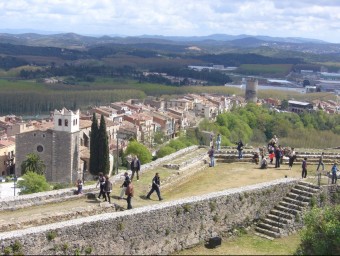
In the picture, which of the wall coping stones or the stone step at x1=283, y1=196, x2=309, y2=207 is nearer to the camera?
the wall coping stones

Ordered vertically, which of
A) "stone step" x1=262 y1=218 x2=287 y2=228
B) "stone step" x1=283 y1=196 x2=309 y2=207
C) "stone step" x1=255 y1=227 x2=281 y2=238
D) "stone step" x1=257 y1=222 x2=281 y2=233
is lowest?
"stone step" x1=255 y1=227 x2=281 y2=238

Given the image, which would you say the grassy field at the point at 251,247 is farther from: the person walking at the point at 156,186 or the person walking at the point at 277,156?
the person walking at the point at 277,156

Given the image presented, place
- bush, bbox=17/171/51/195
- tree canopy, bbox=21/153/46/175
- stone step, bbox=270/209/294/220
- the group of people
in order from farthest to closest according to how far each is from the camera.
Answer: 1. tree canopy, bbox=21/153/46/175
2. bush, bbox=17/171/51/195
3. stone step, bbox=270/209/294/220
4. the group of people

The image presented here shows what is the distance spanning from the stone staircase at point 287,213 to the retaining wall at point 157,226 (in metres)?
0.28

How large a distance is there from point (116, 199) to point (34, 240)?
4.96 metres

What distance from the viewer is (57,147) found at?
196ft

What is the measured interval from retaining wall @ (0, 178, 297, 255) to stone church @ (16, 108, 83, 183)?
41.4 m

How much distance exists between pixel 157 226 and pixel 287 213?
5698mm

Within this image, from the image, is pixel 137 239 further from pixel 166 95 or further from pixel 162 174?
pixel 166 95

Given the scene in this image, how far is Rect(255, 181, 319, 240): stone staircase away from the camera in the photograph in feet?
61.6

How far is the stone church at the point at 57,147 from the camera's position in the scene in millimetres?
59156

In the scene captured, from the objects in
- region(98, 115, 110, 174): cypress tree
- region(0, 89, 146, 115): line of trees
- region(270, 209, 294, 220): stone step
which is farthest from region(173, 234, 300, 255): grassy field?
region(0, 89, 146, 115): line of trees

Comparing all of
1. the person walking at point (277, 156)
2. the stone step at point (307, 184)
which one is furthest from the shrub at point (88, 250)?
the person walking at point (277, 156)

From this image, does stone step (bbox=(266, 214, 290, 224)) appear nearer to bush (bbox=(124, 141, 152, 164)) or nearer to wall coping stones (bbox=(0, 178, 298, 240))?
wall coping stones (bbox=(0, 178, 298, 240))
